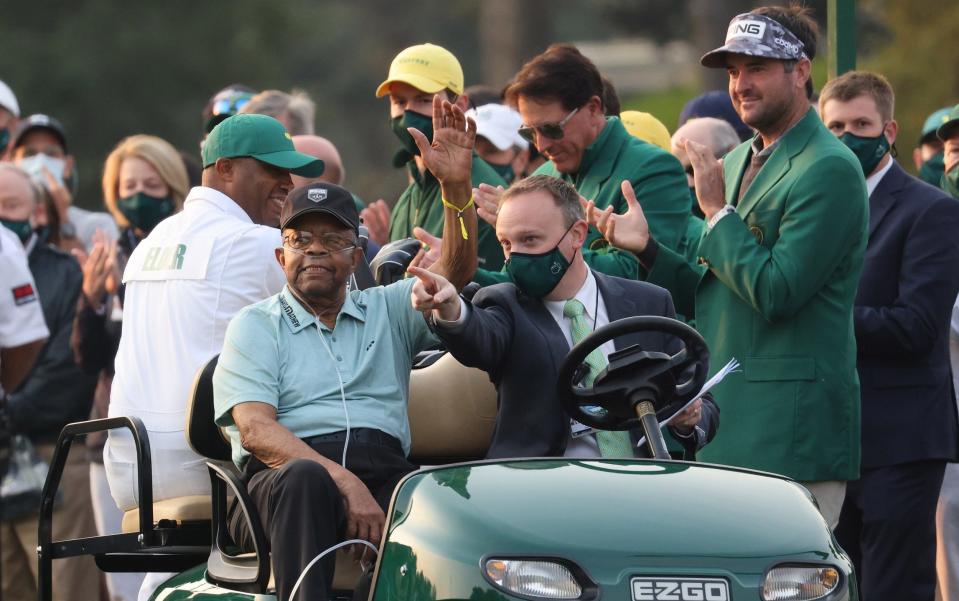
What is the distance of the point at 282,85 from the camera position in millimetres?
34594

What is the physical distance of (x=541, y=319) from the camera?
6.05m

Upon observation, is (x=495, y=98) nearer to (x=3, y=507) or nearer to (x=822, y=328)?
(x=3, y=507)

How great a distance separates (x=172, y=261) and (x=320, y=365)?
1.08m

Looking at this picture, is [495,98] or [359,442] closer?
[359,442]

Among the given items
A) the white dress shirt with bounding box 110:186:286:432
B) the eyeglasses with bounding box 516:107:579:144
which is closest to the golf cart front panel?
the white dress shirt with bounding box 110:186:286:432

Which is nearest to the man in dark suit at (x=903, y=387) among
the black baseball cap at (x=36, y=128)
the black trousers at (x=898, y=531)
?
the black trousers at (x=898, y=531)

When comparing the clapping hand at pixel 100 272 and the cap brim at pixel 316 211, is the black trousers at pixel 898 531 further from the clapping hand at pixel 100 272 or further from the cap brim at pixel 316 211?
the clapping hand at pixel 100 272

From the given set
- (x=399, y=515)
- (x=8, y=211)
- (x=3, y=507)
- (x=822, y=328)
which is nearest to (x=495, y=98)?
(x=8, y=211)

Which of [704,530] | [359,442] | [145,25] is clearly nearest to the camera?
[704,530]

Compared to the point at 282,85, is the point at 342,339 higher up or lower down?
higher up

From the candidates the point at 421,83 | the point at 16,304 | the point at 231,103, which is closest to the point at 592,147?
the point at 421,83

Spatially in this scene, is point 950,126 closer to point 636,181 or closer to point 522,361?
point 636,181

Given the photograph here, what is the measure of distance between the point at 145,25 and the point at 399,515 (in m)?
28.9

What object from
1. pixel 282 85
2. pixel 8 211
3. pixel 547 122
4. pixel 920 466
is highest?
pixel 547 122
